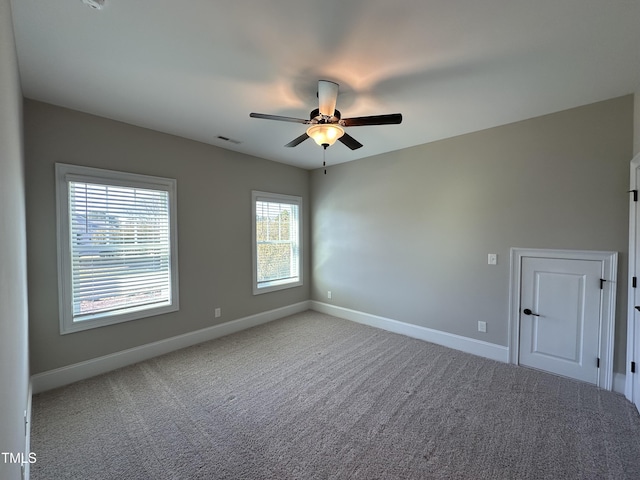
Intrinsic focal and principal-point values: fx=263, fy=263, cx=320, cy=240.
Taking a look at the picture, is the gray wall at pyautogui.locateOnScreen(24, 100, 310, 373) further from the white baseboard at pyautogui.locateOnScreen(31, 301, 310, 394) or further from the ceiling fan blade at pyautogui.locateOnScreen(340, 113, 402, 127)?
the ceiling fan blade at pyautogui.locateOnScreen(340, 113, 402, 127)

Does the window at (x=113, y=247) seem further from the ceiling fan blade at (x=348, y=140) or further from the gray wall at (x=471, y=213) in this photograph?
the gray wall at (x=471, y=213)

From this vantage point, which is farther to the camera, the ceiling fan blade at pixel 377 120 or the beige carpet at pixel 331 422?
the ceiling fan blade at pixel 377 120

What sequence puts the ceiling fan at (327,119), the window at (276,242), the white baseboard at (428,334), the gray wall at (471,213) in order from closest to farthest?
1. the ceiling fan at (327,119)
2. the gray wall at (471,213)
3. the white baseboard at (428,334)
4. the window at (276,242)

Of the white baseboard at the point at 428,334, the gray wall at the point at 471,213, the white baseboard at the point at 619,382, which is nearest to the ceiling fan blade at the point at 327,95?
the gray wall at the point at 471,213

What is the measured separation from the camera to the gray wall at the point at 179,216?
8.20 feet

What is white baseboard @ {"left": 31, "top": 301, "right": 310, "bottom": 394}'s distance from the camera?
2555 millimetres

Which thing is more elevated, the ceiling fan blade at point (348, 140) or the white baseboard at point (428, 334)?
the ceiling fan blade at point (348, 140)

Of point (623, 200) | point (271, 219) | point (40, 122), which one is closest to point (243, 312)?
point (271, 219)

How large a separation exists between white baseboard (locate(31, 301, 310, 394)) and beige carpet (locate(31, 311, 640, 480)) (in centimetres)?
12

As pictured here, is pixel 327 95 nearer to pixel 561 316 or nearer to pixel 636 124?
pixel 636 124

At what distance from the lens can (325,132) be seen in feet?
7.47

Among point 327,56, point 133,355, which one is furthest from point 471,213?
point 133,355

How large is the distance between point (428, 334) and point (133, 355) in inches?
148

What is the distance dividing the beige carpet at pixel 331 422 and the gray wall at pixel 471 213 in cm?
84
